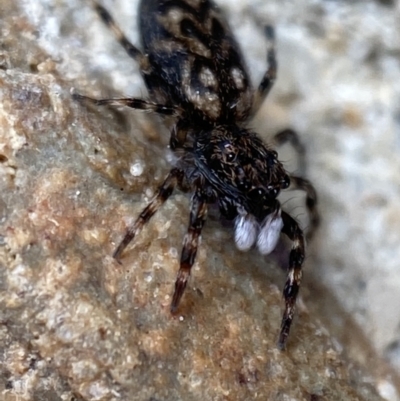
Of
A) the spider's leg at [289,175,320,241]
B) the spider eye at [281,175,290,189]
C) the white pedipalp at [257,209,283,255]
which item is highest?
the spider eye at [281,175,290,189]

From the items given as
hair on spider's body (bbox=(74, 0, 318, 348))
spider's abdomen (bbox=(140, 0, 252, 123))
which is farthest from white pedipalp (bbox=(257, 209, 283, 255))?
spider's abdomen (bbox=(140, 0, 252, 123))

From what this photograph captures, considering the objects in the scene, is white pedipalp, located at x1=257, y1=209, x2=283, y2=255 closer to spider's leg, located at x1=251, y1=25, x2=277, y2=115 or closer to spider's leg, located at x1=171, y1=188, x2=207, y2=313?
spider's leg, located at x1=171, y1=188, x2=207, y2=313

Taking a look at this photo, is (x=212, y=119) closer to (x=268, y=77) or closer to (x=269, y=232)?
(x=268, y=77)

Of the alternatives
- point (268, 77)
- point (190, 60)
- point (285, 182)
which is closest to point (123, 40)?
point (190, 60)

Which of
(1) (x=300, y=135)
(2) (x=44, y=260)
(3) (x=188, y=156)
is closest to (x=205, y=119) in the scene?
(3) (x=188, y=156)

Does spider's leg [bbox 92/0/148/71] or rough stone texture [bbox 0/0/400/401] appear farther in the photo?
spider's leg [bbox 92/0/148/71]

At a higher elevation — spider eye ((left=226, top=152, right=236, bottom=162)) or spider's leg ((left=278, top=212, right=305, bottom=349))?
spider eye ((left=226, top=152, right=236, bottom=162))

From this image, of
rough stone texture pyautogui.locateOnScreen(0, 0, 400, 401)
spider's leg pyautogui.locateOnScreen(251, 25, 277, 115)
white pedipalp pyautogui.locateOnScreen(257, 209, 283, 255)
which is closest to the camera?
rough stone texture pyautogui.locateOnScreen(0, 0, 400, 401)
